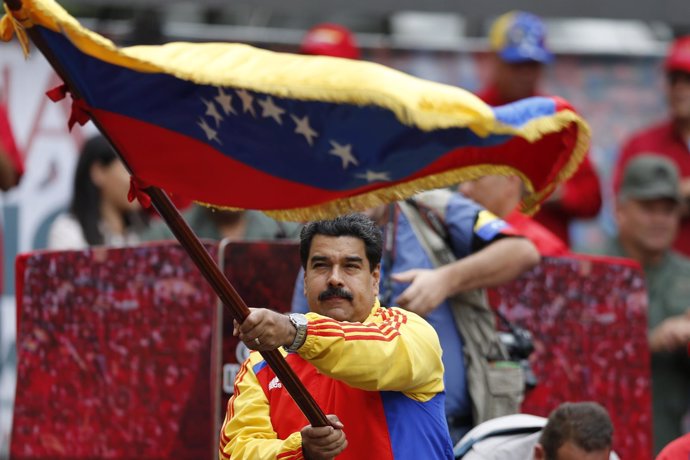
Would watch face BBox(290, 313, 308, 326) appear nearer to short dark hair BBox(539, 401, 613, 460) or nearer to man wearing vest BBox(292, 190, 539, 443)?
man wearing vest BBox(292, 190, 539, 443)

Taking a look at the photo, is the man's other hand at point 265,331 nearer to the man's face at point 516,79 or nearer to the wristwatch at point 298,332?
the wristwatch at point 298,332

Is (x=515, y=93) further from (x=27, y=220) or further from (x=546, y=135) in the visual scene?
(x=546, y=135)

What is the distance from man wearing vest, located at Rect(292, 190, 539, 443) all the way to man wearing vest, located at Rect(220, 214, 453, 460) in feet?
3.30

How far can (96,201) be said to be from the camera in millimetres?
8422

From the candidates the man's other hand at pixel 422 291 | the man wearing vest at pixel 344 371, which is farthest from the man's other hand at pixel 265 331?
the man's other hand at pixel 422 291

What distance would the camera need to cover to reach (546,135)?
516 centimetres

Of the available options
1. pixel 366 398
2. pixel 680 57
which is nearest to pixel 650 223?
pixel 680 57

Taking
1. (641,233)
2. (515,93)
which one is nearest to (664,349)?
(641,233)

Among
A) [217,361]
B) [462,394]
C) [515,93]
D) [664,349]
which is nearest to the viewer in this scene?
[462,394]

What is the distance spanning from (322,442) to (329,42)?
159 inches

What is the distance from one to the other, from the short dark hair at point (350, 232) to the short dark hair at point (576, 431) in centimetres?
123

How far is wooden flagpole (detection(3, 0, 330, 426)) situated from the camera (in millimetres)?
4645

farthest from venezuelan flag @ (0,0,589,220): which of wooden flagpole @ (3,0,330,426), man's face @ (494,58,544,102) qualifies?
man's face @ (494,58,544,102)

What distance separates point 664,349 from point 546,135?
9.57ft
